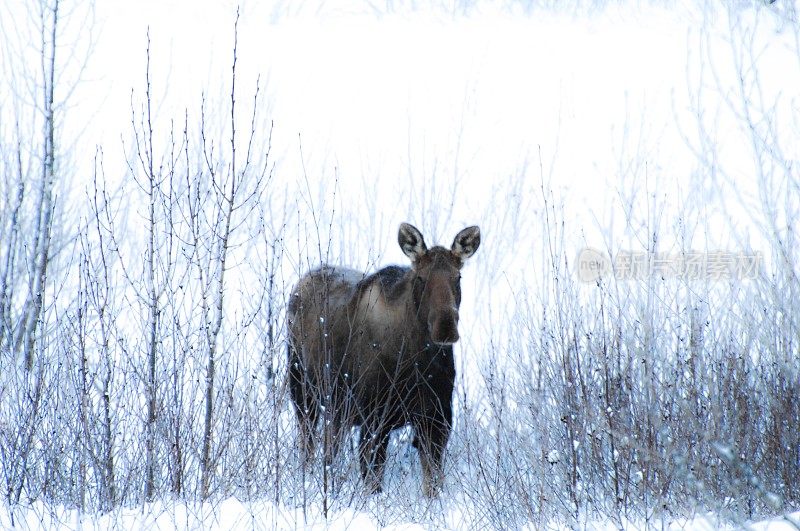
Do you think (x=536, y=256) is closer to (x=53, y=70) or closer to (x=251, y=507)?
(x=53, y=70)

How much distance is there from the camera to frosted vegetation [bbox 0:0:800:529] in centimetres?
606

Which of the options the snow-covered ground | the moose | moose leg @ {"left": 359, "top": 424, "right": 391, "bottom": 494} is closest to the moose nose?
the moose

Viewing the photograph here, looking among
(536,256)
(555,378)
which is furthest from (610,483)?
(536,256)

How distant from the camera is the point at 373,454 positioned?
704 centimetres

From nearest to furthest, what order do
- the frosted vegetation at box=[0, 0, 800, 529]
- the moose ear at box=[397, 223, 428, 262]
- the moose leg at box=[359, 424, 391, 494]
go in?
the frosted vegetation at box=[0, 0, 800, 529] → the moose leg at box=[359, 424, 391, 494] → the moose ear at box=[397, 223, 428, 262]

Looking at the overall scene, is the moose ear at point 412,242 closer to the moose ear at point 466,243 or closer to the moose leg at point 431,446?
the moose ear at point 466,243

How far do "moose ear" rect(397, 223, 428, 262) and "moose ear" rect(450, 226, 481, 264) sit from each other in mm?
259

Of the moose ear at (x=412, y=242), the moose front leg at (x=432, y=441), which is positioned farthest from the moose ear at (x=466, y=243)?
the moose front leg at (x=432, y=441)

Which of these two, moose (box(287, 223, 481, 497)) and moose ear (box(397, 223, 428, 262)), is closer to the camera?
moose (box(287, 223, 481, 497))

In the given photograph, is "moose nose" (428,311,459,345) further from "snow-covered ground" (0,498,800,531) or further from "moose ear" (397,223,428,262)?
"snow-covered ground" (0,498,800,531)

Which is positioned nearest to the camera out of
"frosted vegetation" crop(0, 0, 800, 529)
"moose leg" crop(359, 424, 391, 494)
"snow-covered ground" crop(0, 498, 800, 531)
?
"snow-covered ground" crop(0, 498, 800, 531)

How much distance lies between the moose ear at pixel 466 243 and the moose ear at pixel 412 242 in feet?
0.85

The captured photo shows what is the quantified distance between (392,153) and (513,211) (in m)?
3.08

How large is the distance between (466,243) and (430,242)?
5.86 metres
